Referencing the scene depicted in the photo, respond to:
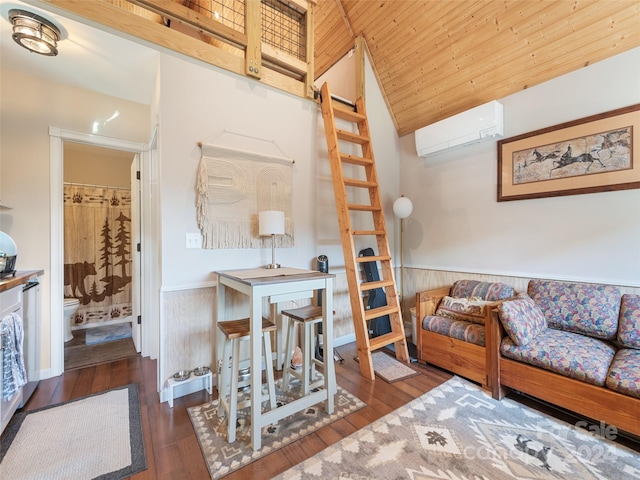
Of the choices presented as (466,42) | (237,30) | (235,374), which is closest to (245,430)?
(235,374)

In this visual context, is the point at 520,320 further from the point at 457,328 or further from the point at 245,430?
the point at 245,430

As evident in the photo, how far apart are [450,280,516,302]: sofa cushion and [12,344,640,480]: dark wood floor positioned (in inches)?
31.2

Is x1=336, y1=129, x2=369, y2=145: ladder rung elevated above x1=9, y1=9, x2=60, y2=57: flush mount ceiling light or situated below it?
below

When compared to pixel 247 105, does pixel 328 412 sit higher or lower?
lower

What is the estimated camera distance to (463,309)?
236 centimetres

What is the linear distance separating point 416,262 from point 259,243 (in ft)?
6.74

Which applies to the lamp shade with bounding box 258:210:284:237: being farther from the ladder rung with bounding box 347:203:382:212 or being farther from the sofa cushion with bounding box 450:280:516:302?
the sofa cushion with bounding box 450:280:516:302

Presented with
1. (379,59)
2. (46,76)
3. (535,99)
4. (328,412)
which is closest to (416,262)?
(535,99)

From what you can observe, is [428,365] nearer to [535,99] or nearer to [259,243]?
[259,243]

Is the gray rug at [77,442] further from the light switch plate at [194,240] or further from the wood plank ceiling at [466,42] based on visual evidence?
the wood plank ceiling at [466,42]

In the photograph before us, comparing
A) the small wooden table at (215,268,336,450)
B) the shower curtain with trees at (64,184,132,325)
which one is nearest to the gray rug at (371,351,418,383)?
the small wooden table at (215,268,336,450)

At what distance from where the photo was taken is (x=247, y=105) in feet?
7.72

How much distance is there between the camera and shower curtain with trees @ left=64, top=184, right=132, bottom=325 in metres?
3.62

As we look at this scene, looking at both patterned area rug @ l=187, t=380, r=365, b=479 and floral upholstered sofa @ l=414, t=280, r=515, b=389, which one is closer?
patterned area rug @ l=187, t=380, r=365, b=479
